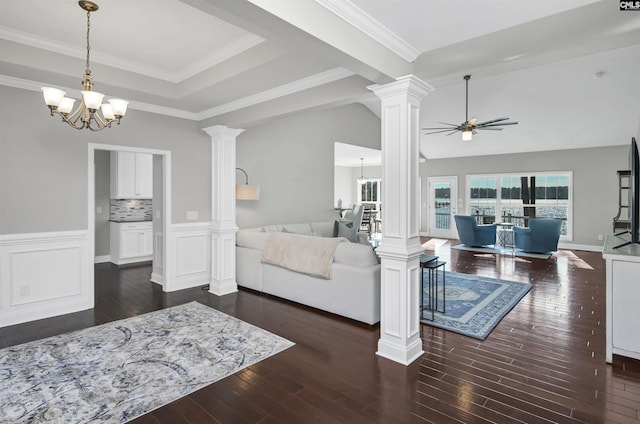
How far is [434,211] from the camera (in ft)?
37.2

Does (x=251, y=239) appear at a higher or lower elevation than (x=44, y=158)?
lower

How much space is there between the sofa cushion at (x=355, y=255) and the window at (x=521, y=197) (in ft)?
22.9

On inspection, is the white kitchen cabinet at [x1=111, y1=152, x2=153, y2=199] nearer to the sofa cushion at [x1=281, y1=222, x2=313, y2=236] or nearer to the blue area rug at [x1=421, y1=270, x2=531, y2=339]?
the sofa cushion at [x1=281, y1=222, x2=313, y2=236]

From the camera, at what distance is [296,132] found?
7.12 metres

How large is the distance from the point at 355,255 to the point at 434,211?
8.25 metres

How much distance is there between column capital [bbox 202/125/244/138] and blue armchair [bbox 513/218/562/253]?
678 centimetres

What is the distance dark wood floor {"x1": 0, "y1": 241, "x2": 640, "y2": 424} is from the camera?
219 centimetres

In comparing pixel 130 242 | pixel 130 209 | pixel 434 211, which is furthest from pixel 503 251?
pixel 130 209

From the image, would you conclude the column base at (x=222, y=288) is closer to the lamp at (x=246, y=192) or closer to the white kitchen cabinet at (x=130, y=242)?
the lamp at (x=246, y=192)

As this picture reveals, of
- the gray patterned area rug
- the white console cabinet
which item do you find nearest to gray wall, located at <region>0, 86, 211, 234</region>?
the gray patterned area rug

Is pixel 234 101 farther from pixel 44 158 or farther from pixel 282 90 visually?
pixel 44 158

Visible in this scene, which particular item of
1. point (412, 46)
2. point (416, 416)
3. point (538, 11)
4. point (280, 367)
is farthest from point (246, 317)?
point (538, 11)

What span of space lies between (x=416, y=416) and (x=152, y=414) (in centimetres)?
169

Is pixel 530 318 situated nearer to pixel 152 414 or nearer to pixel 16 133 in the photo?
pixel 152 414
